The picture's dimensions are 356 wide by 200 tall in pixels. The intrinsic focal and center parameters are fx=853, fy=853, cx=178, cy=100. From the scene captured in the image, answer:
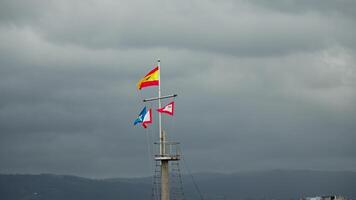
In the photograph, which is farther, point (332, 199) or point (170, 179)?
point (332, 199)

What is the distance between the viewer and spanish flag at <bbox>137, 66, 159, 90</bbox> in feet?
265

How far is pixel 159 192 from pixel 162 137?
19.7 ft

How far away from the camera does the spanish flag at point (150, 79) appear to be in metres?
80.6

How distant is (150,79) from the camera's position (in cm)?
8088

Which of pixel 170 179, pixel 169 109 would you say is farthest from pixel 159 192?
pixel 169 109

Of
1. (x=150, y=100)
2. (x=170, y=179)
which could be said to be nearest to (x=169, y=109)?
(x=150, y=100)

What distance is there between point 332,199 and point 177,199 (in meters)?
82.9

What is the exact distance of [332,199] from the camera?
6142 inches

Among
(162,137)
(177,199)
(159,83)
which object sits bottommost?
(177,199)

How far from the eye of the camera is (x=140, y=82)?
81750 millimetres

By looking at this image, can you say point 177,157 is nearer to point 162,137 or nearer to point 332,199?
point 162,137

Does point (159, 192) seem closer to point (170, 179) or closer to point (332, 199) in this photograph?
point (170, 179)

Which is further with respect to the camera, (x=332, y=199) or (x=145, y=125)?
(x=332, y=199)

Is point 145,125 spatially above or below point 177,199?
above
